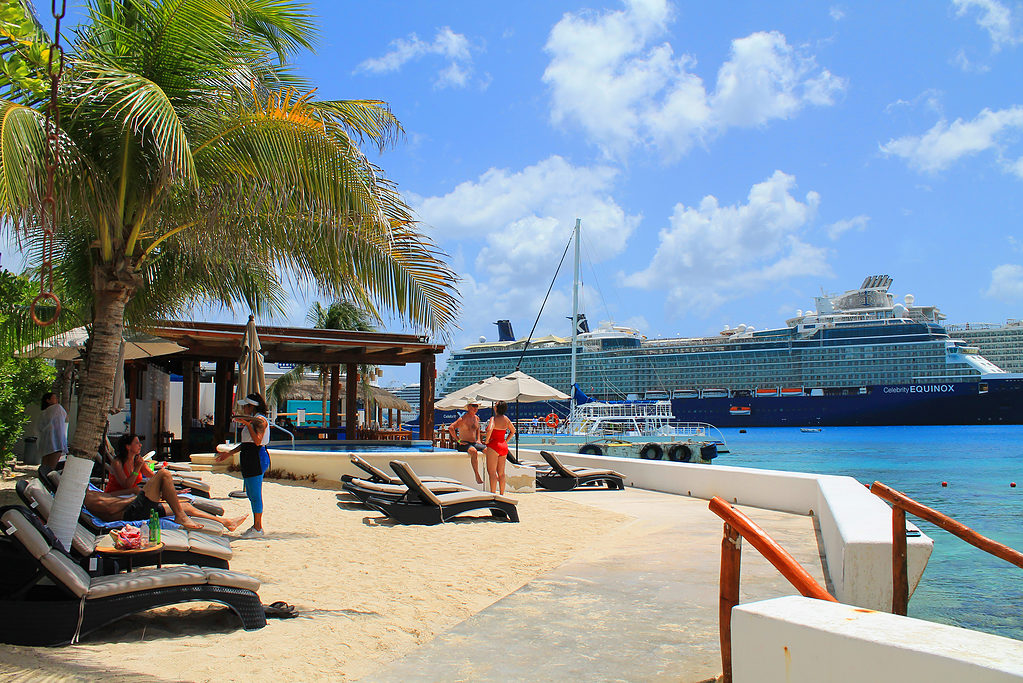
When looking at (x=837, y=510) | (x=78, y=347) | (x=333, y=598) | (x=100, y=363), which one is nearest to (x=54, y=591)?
(x=333, y=598)

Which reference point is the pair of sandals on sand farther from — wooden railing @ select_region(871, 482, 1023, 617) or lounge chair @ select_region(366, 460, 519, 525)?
lounge chair @ select_region(366, 460, 519, 525)

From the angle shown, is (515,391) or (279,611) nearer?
(279,611)

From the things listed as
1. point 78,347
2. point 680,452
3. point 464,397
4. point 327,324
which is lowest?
point 680,452

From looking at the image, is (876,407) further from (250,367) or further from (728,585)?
(728,585)

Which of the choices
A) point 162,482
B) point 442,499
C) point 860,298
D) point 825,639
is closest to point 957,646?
point 825,639

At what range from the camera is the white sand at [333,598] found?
2.98 meters

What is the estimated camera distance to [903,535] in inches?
133

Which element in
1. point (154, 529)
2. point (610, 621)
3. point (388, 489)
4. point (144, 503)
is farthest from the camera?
Result: point (388, 489)

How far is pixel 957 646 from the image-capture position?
5.39 ft

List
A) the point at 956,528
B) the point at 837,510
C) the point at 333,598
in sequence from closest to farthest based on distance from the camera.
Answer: the point at 956,528, the point at 333,598, the point at 837,510

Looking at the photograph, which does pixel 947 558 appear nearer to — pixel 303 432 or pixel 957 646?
pixel 957 646

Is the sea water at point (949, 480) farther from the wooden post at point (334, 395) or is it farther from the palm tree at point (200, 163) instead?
the wooden post at point (334, 395)

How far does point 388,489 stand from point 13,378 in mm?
6250

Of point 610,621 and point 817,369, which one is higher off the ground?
point 817,369
